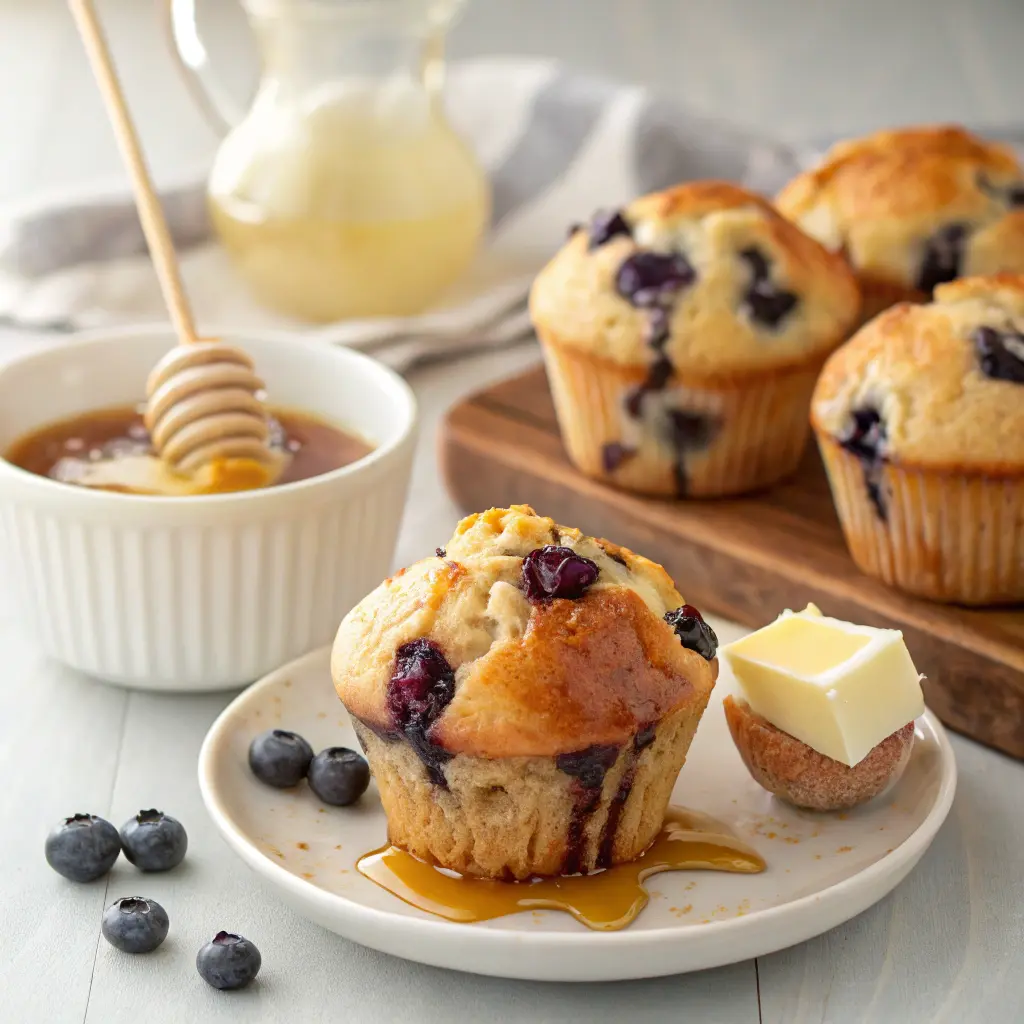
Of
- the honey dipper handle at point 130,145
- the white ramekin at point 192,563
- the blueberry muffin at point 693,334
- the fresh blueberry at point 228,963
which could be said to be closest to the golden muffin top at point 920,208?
the blueberry muffin at point 693,334

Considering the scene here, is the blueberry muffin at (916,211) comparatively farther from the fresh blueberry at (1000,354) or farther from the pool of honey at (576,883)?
the pool of honey at (576,883)

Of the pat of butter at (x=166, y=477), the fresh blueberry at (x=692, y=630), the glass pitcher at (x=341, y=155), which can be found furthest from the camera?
the glass pitcher at (x=341, y=155)

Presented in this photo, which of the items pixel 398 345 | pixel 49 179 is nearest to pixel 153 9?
pixel 49 179

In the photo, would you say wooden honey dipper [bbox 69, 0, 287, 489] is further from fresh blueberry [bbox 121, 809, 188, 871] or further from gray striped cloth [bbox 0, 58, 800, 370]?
gray striped cloth [bbox 0, 58, 800, 370]

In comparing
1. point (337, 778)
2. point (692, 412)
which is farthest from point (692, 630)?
point (692, 412)

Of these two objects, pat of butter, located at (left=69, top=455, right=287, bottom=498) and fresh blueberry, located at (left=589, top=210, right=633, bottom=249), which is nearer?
pat of butter, located at (left=69, top=455, right=287, bottom=498)

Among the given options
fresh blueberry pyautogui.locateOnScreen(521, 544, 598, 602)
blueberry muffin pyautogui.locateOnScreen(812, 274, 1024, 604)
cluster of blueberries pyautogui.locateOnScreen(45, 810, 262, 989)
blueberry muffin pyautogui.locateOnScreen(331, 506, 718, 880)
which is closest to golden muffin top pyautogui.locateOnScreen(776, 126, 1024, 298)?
blueberry muffin pyautogui.locateOnScreen(812, 274, 1024, 604)
